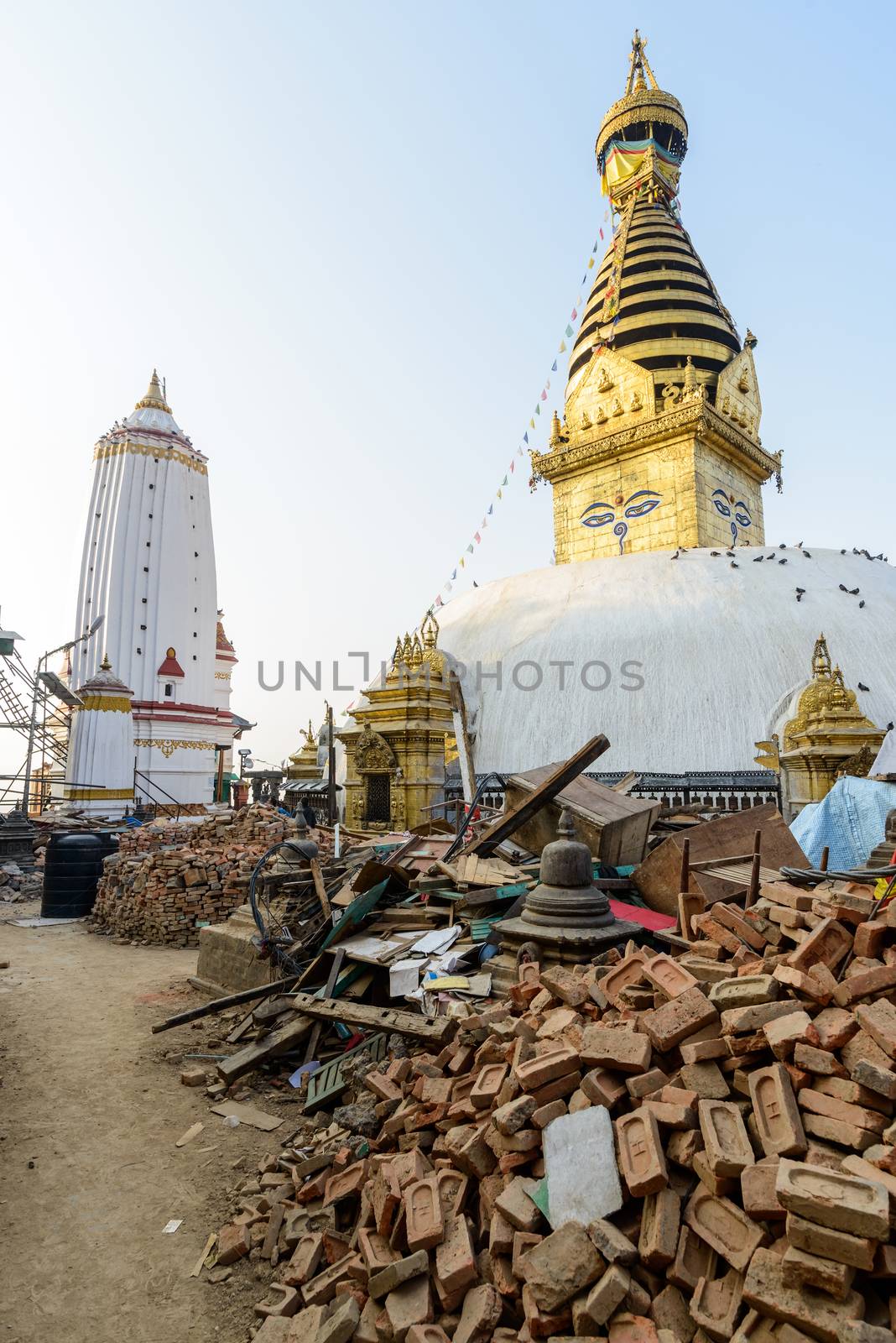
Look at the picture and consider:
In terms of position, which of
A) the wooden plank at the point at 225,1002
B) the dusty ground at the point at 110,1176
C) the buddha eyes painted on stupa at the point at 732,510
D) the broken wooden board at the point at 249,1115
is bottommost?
the dusty ground at the point at 110,1176

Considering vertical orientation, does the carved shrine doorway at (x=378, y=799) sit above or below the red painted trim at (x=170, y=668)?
below

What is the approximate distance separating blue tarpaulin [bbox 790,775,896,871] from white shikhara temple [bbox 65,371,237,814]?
21.2 metres

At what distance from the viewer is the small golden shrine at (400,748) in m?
14.8

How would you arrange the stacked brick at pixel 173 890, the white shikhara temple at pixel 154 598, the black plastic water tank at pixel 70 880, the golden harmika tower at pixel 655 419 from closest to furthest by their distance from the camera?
1. the stacked brick at pixel 173 890
2. the black plastic water tank at pixel 70 880
3. the golden harmika tower at pixel 655 419
4. the white shikhara temple at pixel 154 598

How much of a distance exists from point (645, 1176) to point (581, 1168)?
11.7 inches

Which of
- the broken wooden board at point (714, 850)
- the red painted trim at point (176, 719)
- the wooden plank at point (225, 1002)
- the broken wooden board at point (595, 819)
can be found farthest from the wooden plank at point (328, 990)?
the red painted trim at point (176, 719)

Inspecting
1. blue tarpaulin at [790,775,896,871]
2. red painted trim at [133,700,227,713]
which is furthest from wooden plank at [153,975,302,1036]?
red painted trim at [133,700,227,713]

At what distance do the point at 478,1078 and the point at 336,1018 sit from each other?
1.95m

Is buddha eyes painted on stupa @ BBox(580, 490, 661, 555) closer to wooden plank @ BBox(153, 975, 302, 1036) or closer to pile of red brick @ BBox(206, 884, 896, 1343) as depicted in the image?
wooden plank @ BBox(153, 975, 302, 1036)

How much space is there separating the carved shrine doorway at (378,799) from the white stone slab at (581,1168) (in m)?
12.3

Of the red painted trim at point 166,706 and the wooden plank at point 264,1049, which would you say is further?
the red painted trim at point 166,706

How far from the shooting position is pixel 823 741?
1121cm

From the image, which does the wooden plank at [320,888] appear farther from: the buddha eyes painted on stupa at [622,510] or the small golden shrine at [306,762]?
the buddha eyes painted on stupa at [622,510]

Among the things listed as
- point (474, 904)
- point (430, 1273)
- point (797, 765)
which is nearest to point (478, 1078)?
point (430, 1273)
